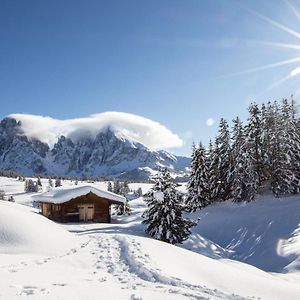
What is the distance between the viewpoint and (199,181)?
4794 centimetres

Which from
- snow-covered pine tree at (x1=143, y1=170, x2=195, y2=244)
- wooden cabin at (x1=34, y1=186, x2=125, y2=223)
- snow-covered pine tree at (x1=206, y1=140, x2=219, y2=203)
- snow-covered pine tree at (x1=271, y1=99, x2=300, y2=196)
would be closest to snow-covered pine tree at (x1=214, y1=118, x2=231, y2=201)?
snow-covered pine tree at (x1=206, y1=140, x2=219, y2=203)

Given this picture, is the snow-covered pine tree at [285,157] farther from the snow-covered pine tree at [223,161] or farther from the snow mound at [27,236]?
the snow mound at [27,236]

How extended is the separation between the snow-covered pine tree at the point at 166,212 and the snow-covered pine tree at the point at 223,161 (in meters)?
21.6

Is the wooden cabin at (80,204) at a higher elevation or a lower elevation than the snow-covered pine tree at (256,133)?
lower

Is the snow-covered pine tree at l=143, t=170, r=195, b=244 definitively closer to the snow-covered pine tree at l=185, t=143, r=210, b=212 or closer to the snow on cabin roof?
the snow on cabin roof

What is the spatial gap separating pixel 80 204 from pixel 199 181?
17002 millimetres

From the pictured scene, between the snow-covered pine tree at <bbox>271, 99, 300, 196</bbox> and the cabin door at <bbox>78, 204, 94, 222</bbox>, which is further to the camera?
the snow-covered pine tree at <bbox>271, 99, 300, 196</bbox>

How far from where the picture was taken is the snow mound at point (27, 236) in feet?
43.0

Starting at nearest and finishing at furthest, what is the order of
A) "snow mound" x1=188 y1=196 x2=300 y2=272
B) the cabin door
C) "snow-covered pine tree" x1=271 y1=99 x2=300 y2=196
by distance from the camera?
"snow mound" x1=188 y1=196 x2=300 y2=272 → the cabin door → "snow-covered pine tree" x1=271 y1=99 x2=300 y2=196

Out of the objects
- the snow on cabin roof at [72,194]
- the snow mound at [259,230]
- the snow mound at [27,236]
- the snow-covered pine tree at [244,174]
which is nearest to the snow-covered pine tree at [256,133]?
the snow-covered pine tree at [244,174]

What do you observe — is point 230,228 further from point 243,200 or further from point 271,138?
point 271,138

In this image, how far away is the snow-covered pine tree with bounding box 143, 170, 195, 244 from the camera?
26.9 metres

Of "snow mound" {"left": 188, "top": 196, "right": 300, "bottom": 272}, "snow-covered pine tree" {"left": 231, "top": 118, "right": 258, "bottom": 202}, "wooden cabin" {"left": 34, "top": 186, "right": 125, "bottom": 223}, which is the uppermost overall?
"snow-covered pine tree" {"left": 231, "top": 118, "right": 258, "bottom": 202}

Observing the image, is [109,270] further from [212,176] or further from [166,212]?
[212,176]
